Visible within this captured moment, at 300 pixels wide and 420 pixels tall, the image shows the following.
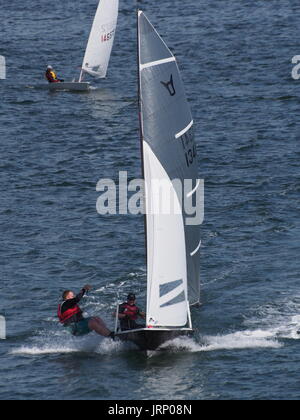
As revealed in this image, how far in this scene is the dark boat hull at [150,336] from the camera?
3694cm

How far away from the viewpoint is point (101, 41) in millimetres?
77250

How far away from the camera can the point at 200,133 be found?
64375 mm

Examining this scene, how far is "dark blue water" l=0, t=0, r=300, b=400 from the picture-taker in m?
36.8

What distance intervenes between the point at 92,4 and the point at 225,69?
25.6 meters

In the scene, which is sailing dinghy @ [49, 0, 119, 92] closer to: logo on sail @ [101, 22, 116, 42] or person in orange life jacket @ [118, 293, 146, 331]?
logo on sail @ [101, 22, 116, 42]

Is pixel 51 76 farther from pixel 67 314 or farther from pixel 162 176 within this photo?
pixel 162 176

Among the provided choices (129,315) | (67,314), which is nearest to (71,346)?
(67,314)

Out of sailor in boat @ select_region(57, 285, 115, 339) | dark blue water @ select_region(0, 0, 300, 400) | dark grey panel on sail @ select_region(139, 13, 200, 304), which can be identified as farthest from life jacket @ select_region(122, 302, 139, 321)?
dark grey panel on sail @ select_region(139, 13, 200, 304)

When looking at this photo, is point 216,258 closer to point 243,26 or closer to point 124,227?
point 124,227

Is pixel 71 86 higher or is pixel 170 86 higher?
pixel 170 86

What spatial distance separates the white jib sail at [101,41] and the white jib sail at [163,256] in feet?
131

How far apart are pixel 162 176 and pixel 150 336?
5.37 meters

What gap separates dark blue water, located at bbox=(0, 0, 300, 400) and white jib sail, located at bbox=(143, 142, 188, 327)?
1191 millimetres

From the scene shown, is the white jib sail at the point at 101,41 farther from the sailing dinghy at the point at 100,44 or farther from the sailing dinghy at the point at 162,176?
the sailing dinghy at the point at 162,176
